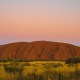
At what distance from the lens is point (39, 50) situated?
111m

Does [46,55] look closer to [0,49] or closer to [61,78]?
[0,49]

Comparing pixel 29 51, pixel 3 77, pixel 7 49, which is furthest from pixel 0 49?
pixel 3 77

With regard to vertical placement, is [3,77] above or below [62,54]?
above

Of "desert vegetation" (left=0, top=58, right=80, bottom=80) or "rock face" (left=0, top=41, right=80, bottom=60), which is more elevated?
"desert vegetation" (left=0, top=58, right=80, bottom=80)

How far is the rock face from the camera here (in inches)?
4200

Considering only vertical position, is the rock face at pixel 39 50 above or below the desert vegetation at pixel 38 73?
below

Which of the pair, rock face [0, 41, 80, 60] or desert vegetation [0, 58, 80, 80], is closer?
desert vegetation [0, 58, 80, 80]

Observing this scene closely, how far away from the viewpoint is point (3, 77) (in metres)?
15.7

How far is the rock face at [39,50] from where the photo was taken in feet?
350

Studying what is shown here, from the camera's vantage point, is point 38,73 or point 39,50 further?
point 39,50

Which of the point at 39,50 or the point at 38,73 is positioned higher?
the point at 38,73

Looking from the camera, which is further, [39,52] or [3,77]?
[39,52]

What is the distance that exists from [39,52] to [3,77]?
94.3m

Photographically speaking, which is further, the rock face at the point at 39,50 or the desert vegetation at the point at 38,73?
the rock face at the point at 39,50
